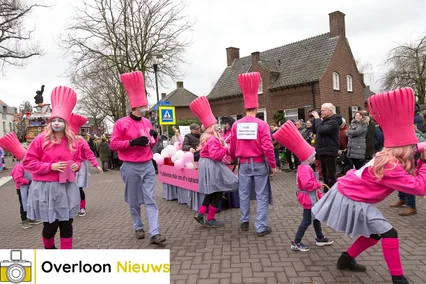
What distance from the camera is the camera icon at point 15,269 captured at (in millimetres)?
2467

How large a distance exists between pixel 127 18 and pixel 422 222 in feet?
63.0

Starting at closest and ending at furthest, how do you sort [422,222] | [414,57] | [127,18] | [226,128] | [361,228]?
[361,228]
[422,222]
[226,128]
[127,18]
[414,57]

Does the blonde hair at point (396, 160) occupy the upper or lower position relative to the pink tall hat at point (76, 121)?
lower

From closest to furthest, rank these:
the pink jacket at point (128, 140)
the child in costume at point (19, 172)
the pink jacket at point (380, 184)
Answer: the pink jacket at point (380, 184), the pink jacket at point (128, 140), the child in costume at point (19, 172)

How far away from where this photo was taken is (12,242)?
211 inches

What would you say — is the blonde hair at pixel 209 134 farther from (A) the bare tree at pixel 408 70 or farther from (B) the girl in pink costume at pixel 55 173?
(A) the bare tree at pixel 408 70

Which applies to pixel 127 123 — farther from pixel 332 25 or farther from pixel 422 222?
pixel 332 25

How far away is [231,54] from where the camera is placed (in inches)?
1240

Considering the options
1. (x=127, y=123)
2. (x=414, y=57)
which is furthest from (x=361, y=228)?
(x=414, y=57)

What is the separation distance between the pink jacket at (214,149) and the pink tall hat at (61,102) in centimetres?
216

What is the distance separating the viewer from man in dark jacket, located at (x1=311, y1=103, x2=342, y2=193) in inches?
262

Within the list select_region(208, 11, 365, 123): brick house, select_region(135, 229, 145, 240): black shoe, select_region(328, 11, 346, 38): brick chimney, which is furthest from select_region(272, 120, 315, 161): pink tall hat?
select_region(328, 11, 346, 38): brick chimney

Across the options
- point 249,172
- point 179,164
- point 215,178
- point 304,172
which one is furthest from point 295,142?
point 179,164

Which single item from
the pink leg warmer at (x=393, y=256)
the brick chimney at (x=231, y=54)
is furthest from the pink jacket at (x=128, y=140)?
the brick chimney at (x=231, y=54)
